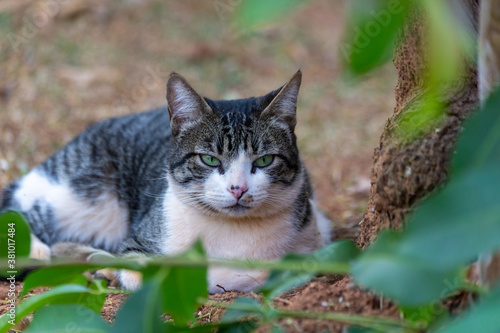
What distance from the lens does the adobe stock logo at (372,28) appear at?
1.01 m

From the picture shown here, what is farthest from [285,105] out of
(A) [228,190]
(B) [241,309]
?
(B) [241,309]

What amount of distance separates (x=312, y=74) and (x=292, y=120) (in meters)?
4.30

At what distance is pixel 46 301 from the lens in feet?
5.82

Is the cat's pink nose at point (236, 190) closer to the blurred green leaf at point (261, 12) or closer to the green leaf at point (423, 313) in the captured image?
the green leaf at point (423, 313)

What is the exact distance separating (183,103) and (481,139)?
1.96m

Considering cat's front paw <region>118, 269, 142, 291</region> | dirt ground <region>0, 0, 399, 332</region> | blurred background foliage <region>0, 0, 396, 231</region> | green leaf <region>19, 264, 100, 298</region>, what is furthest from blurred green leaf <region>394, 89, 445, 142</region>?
blurred background foliage <region>0, 0, 396, 231</region>

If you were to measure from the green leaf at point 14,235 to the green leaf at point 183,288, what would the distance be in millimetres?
502

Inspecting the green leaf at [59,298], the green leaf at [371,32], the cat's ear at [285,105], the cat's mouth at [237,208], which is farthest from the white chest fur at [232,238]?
the green leaf at [371,32]

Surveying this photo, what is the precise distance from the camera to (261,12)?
0.92 m

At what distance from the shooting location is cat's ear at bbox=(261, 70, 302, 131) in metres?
2.93

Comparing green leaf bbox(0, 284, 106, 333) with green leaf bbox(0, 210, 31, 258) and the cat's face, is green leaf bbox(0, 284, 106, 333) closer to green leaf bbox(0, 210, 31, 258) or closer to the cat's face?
green leaf bbox(0, 210, 31, 258)

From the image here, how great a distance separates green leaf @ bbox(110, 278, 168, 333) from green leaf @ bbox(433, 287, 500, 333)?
696mm

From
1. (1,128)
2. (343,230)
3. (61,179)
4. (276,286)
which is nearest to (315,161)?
(343,230)

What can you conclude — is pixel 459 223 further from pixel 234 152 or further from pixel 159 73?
pixel 159 73
